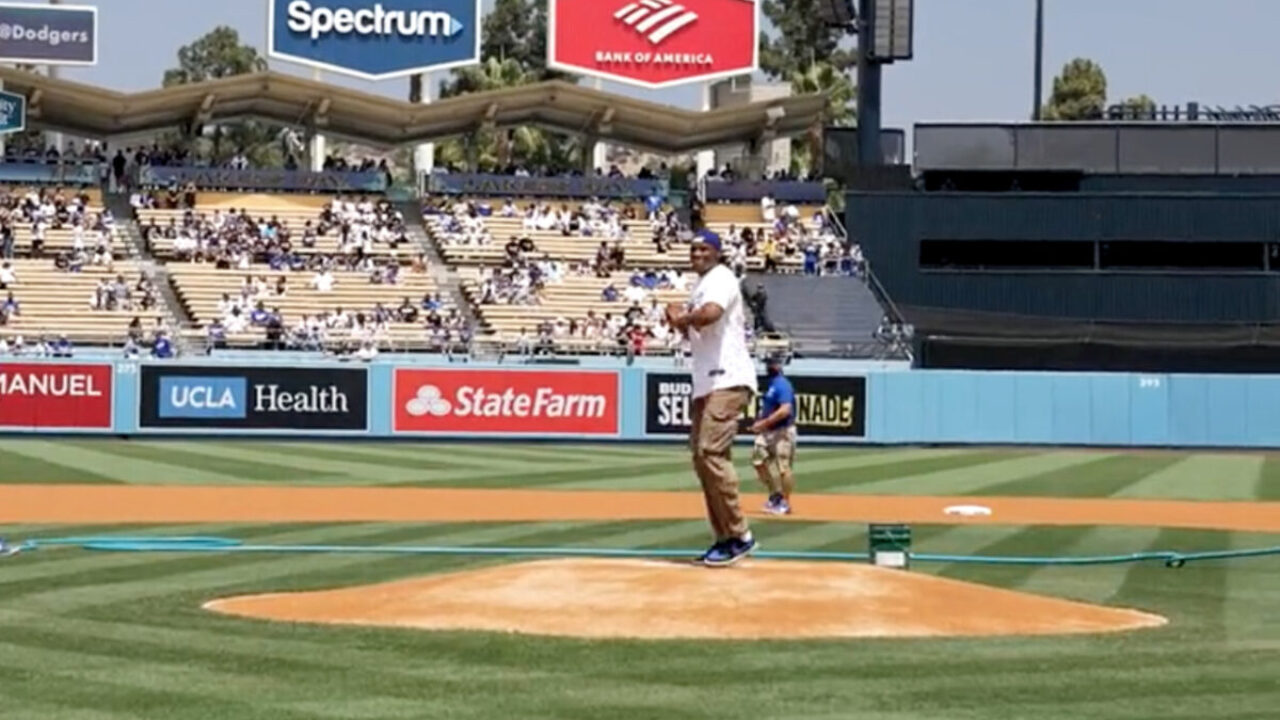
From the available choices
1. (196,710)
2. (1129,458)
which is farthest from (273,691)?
(1129,458)

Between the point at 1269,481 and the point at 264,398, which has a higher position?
the point at 264,398

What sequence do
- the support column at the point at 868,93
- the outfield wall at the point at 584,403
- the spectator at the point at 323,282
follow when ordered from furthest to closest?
the support column at the point at 868,93 < the spectator at the point at 323,282 < the outfield wall at the point at 584,403

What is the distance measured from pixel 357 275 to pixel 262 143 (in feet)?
180

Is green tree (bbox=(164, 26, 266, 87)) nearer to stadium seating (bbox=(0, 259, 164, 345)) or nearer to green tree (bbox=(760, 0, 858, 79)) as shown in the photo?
green tree (bbox=(760, 0, 858, 79))

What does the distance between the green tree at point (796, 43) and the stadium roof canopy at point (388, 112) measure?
4606 cm

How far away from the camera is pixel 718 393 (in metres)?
12.3

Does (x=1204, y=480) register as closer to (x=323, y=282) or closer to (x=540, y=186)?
(x=323, y=282)

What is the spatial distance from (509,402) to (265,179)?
52.8 feet

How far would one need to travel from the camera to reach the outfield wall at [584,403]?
40.2 metres

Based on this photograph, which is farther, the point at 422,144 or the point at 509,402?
the point at 422,144

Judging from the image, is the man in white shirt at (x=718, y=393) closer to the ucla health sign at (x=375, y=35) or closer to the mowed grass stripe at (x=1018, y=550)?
the mowed grass stripe at (x=1018, y=550)

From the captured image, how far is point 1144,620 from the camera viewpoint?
12594 millimetres

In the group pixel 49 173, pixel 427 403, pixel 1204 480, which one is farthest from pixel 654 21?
pixel 1204 480

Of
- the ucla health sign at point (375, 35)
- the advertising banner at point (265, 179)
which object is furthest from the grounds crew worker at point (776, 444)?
the ucla health sign at point (375, 35)
